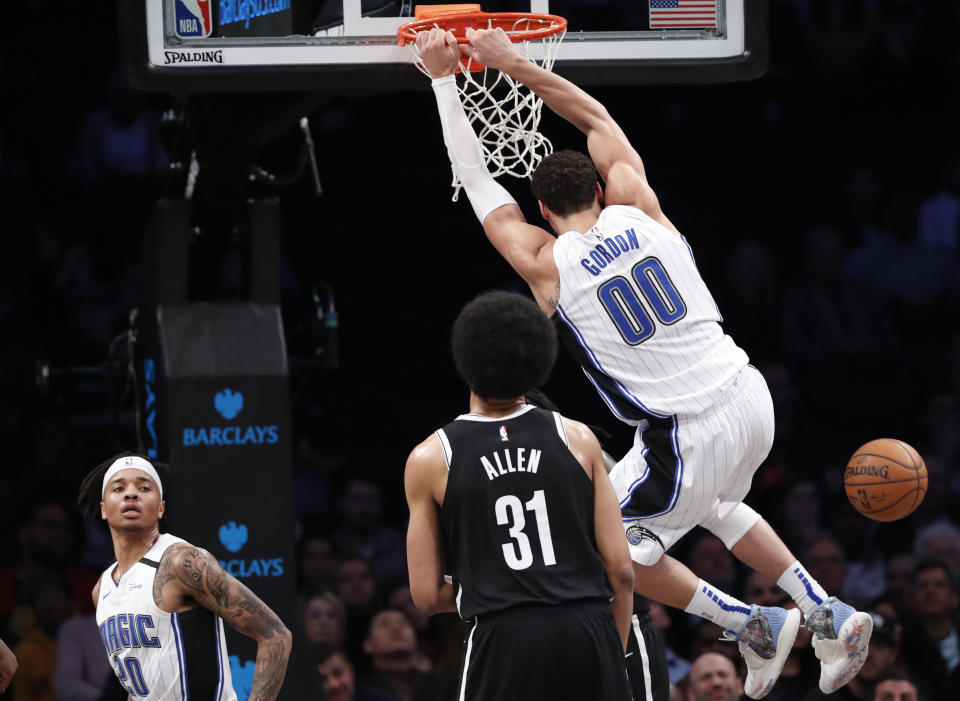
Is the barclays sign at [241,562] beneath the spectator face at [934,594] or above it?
above

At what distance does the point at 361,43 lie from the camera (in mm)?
6020

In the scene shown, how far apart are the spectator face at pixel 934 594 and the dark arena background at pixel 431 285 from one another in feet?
0.16

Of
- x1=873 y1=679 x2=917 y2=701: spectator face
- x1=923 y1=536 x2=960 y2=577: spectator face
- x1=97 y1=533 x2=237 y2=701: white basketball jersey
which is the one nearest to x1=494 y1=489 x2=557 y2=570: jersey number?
x1=97 y1=533 x2=237 y2=701: white basketball jersey

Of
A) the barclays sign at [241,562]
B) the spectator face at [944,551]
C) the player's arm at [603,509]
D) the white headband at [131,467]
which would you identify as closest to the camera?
the player's arm at [603,509]

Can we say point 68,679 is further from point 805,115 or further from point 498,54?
point 805,115

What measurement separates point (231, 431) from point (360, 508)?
9.16ft

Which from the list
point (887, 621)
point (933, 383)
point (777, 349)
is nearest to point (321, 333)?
point (887, 621)

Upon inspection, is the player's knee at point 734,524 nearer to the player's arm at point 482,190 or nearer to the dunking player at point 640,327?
the dunking player at point 640,327

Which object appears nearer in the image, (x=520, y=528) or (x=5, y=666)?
(x=520, y=528)

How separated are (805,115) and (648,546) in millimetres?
6954

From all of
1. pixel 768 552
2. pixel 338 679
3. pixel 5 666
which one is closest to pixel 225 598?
pixel 5 666

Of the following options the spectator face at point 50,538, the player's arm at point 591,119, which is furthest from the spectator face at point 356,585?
the player's arm at point 591,119

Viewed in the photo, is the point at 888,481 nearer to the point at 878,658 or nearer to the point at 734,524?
the point at 734,524

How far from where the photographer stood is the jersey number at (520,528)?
4.06 m
